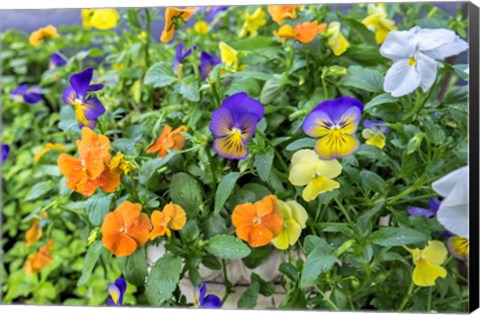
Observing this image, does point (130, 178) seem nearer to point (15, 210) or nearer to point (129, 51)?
point (129, 51)

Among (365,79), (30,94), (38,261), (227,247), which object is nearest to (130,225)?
(227,247)

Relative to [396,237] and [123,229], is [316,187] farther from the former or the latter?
[123,229]

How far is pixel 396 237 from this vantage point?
2.65 ft

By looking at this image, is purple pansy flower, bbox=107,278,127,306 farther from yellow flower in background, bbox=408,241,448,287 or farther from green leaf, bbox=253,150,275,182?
yellow flower in background, bbox=408,241,448,287

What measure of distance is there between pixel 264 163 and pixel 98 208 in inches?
8.1

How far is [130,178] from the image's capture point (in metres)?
0.92

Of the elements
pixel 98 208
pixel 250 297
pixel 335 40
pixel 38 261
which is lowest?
pixel 38 261

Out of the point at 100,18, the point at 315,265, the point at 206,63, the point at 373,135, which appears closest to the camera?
the point at 315,265

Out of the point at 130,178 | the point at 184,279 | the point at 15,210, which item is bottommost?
the point at 15,210

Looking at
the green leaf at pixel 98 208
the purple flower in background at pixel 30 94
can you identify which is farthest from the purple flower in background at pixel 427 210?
the purple flower in background at pixel 30 94

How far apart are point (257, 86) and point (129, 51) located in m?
0.26

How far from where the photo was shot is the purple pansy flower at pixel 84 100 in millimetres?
904

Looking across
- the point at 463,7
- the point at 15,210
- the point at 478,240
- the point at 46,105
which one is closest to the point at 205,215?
the point at 478,240

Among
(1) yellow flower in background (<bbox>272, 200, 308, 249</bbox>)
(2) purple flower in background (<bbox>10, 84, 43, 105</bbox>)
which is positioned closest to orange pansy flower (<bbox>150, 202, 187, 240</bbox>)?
(1) yellow flower in background (<bbox>272, 200, 308, 249</bbox>)
